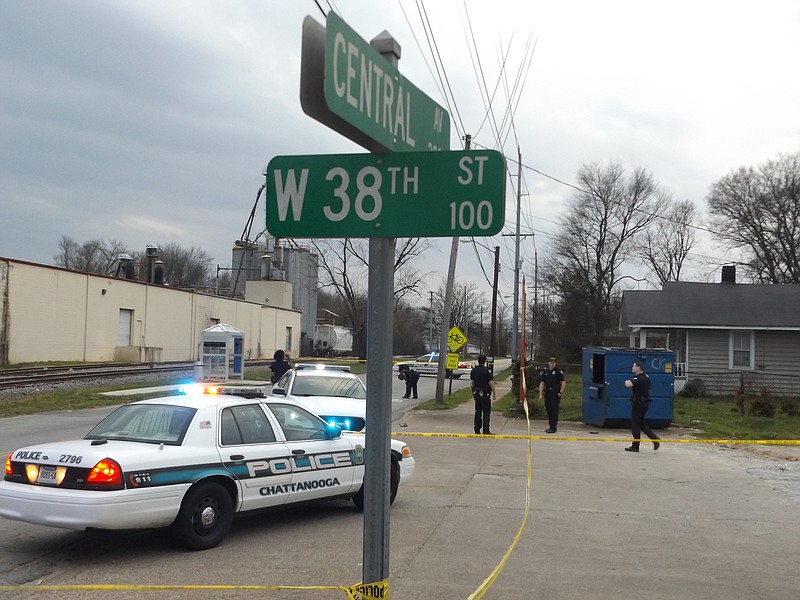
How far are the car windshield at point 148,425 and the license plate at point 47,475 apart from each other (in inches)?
29.7

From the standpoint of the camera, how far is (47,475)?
275 inches

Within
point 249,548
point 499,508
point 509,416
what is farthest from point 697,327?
point 249,548

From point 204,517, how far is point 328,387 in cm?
788

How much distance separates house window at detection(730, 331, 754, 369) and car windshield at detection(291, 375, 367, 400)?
22.5 metres

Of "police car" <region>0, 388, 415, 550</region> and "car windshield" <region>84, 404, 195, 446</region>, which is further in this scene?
"car windshield" <region>84, 404, 195, 446</region>

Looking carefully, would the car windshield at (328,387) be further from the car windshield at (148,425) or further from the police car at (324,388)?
the car windshield at (148,425)

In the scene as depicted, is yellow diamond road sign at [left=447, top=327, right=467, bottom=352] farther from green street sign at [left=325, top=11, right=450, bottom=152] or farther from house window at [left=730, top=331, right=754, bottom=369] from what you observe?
green street sign at [left=325, top=11, right=450, bottom=152]

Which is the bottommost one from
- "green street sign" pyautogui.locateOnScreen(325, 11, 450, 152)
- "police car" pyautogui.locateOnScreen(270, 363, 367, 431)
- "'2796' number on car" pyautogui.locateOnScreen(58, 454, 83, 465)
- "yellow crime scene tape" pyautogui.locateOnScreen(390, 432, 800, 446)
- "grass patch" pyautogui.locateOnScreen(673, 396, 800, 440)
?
"yellow crime scene tape" pyautogui.locateOnScreen(390, 432, 800, 446)

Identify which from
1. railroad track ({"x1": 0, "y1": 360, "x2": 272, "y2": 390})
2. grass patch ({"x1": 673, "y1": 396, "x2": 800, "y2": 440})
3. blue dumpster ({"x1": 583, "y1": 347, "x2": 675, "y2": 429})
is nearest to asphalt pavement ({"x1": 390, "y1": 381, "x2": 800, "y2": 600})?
grass patch ({"x1": 673, "y1": 396, "x2": 800, "y2": 440})

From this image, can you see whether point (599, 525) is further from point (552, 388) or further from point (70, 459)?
point (552, 388)

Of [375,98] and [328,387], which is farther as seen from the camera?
[328,387]

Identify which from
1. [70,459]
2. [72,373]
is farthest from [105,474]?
[72,373]

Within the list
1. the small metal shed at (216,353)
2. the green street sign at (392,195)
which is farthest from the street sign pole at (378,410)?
the small metal shed at (216,353)

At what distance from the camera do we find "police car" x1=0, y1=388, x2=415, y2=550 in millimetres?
6809
